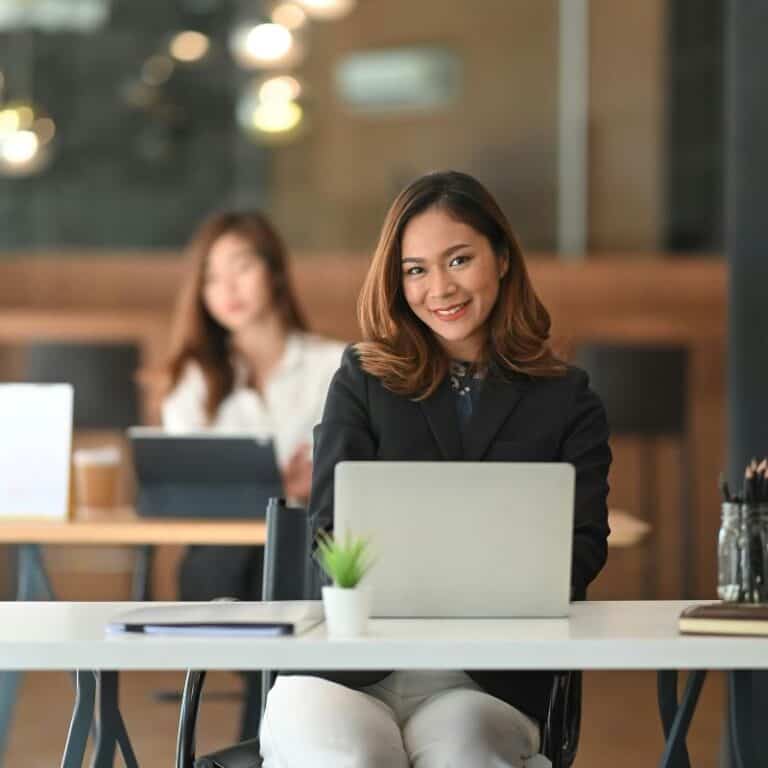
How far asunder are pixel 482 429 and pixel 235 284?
5.80 feet

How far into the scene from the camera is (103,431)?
272 inches

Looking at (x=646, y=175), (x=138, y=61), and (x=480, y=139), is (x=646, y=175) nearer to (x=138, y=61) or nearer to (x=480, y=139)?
(x=480, y=139)

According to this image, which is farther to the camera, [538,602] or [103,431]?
[103,431]

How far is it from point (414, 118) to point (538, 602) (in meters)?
6.59

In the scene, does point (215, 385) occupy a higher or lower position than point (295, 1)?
lower

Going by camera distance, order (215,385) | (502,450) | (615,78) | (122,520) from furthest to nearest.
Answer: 1. (615,78)
2. (215,385)
3. (122,520)
4. (502,450)

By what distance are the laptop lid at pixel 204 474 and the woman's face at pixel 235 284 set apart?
61 centimetres

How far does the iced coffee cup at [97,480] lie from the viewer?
391 centimetres

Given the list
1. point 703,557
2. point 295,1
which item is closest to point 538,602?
point 703,557

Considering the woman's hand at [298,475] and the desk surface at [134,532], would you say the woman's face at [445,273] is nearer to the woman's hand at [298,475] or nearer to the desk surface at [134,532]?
the desk surface at [134,532]

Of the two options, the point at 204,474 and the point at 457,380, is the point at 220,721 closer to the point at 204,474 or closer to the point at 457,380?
the point at 204,474

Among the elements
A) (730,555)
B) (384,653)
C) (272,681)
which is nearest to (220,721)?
(272,681)

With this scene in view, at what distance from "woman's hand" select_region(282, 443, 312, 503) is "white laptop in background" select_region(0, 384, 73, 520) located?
521 mm

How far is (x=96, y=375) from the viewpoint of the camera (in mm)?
6504
